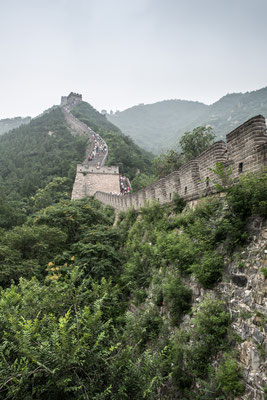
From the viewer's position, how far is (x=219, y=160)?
540 centimetres

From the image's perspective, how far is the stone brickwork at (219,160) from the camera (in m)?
4.17

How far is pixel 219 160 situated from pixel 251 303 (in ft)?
10.8

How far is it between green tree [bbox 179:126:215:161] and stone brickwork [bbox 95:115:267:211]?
35.8 feet

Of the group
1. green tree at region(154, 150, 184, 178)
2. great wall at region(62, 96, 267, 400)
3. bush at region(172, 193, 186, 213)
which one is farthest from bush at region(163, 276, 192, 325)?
green tree at region(154, 150, 184, 178)

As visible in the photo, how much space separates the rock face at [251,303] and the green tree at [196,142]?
53.4 feet

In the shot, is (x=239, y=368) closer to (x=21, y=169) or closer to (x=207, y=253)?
(x=207, y=253)

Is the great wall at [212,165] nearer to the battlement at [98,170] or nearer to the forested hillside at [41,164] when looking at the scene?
the forested hillside at [41,164]

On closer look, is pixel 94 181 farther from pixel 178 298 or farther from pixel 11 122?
pixel 11 122

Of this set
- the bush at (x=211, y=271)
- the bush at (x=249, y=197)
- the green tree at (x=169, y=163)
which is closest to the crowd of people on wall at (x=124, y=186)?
the green tree at (x=169, y=163)

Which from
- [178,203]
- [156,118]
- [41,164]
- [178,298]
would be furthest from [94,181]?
[156,118]

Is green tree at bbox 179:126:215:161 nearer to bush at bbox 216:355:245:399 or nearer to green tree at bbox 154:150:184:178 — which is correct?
green tree at bbox 154:150:184:178

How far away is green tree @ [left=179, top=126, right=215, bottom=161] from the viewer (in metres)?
18.9

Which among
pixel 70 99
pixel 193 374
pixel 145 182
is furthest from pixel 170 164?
pixel 70 99

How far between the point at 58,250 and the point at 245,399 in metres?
9.82
